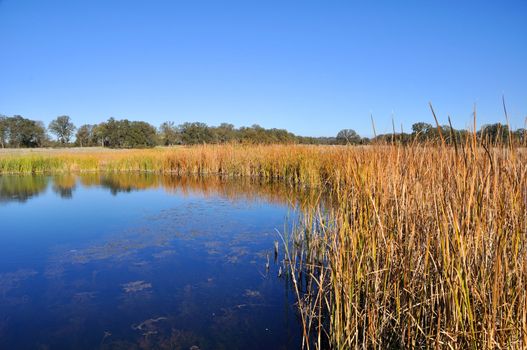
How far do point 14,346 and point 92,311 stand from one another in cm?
67

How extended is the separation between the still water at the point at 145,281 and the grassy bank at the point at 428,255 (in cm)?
63

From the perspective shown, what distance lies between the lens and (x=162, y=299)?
3.47 m

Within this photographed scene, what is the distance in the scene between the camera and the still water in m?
2.84

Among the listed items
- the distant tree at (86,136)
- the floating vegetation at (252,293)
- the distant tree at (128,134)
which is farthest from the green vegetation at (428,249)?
the distant tree at (86,136)

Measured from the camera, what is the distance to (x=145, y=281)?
3.92 m

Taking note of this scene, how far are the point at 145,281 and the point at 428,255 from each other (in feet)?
10.4

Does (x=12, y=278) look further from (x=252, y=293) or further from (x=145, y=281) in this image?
(x=252, y=293)

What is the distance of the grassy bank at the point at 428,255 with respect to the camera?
1.44 meters

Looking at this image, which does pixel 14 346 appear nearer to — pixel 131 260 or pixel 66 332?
pixel 66 332

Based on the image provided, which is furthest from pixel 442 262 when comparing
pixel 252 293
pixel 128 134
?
pixel 128 134

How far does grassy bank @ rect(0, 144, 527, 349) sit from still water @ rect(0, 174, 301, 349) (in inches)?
24.8

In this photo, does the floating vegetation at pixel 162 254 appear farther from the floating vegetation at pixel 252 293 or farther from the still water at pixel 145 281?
the floating vegetation at pixel 252 293

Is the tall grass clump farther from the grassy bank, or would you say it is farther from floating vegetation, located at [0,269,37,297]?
floating vegetation, located at [0,269,37,297]

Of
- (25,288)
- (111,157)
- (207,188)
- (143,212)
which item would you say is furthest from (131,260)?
(111,157)
